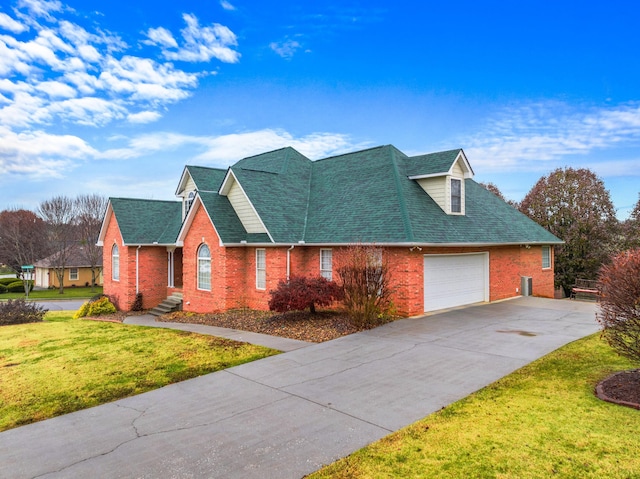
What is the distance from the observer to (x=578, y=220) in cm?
2827

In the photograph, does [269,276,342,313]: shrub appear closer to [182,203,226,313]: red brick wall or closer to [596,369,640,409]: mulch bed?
[182,203,226,313]: red brick wall

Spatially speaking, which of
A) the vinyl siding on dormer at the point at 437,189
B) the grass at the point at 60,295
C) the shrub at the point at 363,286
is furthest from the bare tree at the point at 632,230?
the grass at the point at 60,295

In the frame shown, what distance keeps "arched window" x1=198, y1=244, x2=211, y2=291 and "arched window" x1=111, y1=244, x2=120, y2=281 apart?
30.2ft

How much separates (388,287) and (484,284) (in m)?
6.14

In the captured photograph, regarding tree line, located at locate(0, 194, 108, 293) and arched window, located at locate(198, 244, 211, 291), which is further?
tree line, located at locate(0, 194, 108, 293)

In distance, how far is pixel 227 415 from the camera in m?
6.22

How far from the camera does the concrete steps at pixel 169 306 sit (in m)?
21.6

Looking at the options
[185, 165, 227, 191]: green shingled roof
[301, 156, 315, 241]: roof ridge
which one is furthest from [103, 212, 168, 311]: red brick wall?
[301, 156, 315, 241]: roof ridge

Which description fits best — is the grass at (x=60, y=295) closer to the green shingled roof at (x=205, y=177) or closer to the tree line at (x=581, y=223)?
the green shingled roof at (x=205, y=177)

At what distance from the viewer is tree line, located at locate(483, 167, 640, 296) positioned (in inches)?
1085

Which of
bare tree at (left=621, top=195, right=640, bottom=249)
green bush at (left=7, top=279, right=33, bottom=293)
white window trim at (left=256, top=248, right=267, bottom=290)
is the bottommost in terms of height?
green bush at (left=7, top=279, right=33, bottom=293)

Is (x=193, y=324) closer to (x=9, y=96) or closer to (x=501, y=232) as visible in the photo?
(x=9, y=96)

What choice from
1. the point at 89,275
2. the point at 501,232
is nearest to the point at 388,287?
the point at 501,232

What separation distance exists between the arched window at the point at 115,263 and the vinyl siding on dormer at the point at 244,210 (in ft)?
35.3
